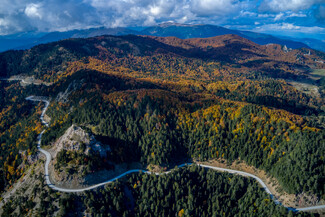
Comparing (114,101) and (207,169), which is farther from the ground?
(114,101)

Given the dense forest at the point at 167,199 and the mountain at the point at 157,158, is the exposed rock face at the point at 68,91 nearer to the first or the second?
the mountain at the point at 157,158

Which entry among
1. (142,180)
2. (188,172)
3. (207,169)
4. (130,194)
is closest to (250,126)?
(207,169)

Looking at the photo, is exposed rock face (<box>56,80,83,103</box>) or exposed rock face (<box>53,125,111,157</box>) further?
exposed rock face (<box>56,80,83,103</box>)

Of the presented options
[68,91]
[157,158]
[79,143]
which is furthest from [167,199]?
[68,91]

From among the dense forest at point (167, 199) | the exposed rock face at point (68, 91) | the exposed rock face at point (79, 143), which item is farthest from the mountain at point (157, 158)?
the exposed rock face at point (68, 91)

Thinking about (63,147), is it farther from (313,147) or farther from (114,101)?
(313,147)

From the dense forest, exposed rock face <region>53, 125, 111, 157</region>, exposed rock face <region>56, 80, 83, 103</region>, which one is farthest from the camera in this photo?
exposed rock face <region>56, 80, 83, 103</region>

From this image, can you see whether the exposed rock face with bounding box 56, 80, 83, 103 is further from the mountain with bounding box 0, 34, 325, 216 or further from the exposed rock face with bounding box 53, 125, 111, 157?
the exposed rock face with bounding box 53, 125, 111, 157

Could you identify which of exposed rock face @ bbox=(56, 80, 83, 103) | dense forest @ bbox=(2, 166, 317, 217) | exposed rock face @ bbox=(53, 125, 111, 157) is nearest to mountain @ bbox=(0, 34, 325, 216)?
dense forest @ bbox=(2, 166, 317, 217)
